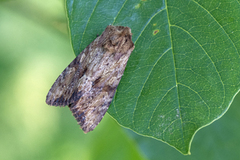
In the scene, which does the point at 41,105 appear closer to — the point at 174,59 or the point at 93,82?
the point at 93,82

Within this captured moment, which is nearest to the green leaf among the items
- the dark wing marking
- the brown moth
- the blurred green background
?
the brown moth

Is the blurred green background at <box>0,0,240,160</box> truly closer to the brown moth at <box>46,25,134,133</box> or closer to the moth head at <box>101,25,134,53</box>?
the brown moth at <box>46,25,134,133</box>

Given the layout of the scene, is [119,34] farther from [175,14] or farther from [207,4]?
[207,4]

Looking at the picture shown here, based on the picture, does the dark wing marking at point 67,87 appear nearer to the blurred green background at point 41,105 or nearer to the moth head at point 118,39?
the moth head at point 118,39

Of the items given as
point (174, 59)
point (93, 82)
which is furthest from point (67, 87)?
point (174, 59)

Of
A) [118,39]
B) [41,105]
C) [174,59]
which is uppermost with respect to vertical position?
[118,39]

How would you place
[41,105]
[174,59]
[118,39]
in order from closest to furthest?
1. [174,59]
2. [118,39]
3. [41,105]

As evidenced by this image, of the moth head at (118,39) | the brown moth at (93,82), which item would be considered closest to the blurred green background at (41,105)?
the brown moth at (93,82)

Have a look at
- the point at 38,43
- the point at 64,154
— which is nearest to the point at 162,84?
the point at 64,154
